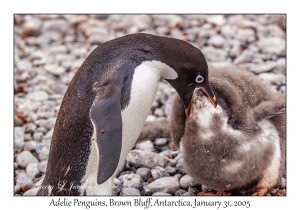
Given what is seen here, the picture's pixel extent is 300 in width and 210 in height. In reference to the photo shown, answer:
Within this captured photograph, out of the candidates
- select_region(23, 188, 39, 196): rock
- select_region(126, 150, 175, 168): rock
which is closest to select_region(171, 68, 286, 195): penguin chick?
select_region(126, 150, 175, 168): rock

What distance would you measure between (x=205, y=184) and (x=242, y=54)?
1787mm

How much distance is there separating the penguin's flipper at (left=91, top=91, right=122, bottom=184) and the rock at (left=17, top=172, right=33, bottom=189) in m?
0.91

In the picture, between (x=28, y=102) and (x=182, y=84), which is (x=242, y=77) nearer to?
(x=182, y=84)

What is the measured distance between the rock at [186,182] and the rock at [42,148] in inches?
33.2

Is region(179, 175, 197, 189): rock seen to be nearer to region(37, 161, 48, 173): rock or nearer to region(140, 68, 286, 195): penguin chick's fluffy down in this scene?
region(140, 68, 286, 195): penguin chick's fluffy down

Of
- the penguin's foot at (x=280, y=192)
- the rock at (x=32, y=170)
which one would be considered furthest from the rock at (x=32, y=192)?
the penguin's foot at (x=280, y=192)

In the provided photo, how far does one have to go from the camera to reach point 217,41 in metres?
4.42

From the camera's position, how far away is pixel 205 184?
2541 millimetres

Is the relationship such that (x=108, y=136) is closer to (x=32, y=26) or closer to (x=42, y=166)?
(x=42, y=166)

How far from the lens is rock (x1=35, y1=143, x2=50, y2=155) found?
3.13 meters

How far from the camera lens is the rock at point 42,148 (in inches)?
123

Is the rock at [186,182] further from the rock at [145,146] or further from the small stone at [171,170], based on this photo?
the rock at [145,146]

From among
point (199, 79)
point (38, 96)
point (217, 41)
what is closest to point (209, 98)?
point (199, 79)

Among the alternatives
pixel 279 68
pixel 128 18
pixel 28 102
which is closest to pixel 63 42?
pixel 128 18
